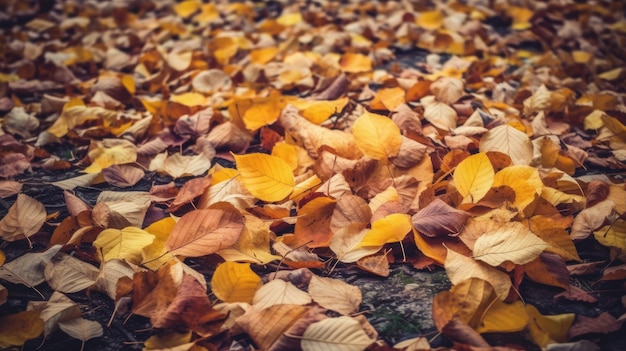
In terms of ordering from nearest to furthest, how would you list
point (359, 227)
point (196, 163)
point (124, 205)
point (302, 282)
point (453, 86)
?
point (302, 282)
point (359, 227)
point (124, 205)
point (196, 163)
point (453, 86)

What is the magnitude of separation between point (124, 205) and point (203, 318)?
1.49 ft

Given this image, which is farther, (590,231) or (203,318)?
(590,231)

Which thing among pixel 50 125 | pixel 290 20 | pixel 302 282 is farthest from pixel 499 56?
pixel 50 125

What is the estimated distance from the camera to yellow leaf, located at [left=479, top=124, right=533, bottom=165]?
125 cm

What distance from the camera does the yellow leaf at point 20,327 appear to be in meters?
0.85

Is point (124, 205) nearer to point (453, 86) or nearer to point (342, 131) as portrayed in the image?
point (342, 131)

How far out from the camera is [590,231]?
1042 mm

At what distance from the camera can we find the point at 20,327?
86cm

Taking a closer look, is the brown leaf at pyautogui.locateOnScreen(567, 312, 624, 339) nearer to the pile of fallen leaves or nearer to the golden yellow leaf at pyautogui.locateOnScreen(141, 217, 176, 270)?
the pile of fallen leaves

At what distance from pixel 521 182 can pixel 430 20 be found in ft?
6.12

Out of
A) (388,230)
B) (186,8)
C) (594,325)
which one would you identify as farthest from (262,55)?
(594,325)

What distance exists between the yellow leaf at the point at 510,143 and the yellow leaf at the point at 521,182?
0.12 meters

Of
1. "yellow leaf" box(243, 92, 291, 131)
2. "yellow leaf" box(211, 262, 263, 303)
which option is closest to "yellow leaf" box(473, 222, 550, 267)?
"yellow leaf" box(211, 262, 263, 303)

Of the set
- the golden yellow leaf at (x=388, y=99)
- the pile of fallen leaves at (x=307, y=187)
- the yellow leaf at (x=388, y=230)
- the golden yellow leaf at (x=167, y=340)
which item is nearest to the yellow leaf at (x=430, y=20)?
the pile of fallen leaves at (x=307, y=187)
